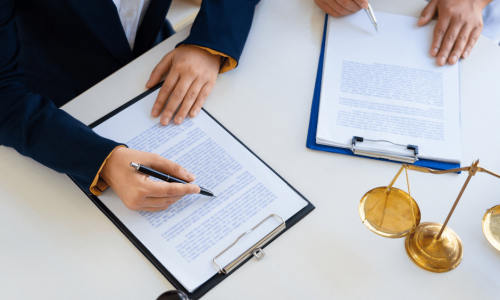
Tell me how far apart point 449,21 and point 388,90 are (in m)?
0.29

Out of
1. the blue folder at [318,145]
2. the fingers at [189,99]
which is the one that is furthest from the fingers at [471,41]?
the fingers at [189,99]

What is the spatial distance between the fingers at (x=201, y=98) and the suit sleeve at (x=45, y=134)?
0.19 m

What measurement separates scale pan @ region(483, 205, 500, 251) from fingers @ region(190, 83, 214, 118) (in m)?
0.60

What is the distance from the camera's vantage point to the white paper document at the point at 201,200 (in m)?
0.62

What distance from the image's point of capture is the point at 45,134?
2.34 feet

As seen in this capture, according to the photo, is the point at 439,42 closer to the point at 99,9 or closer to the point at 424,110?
the point at 424,110

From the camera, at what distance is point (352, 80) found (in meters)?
0.83

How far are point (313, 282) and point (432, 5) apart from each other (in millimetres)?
801

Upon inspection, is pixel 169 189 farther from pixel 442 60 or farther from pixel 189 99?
pixel 442 60

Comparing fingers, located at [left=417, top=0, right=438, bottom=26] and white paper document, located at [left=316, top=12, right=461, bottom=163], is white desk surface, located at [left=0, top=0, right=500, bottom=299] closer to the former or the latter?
white paper document, located at [left=316, top=12, right=461, bottom=163]

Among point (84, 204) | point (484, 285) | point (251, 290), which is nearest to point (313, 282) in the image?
point (251, 290)

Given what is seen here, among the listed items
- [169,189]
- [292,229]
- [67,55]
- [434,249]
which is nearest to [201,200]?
[169,189]

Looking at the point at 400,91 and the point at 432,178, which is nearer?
the point at 432,178

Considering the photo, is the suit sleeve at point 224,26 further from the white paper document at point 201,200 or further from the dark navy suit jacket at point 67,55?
the white paper document at point 201,200
